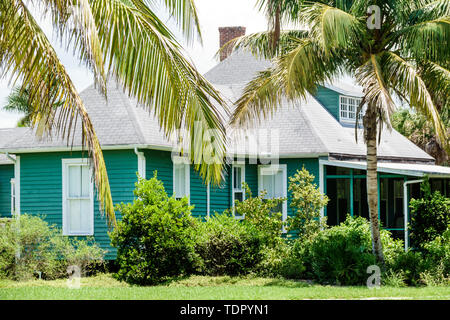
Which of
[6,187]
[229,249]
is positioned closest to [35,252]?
[229,249]

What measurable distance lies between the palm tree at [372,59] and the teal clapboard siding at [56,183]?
13.0 ft

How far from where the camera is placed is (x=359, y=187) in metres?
26.2

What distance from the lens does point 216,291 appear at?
546 inches

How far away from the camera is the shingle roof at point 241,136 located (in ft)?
63.3

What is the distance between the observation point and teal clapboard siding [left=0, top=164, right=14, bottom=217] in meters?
30.0

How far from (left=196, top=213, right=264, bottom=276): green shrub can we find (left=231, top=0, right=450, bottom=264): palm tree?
2.78 meters

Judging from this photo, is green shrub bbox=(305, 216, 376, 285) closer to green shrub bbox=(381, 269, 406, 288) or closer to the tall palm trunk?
the tall palm trunk

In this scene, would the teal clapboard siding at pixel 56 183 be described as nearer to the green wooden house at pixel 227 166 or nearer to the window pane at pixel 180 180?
the green wooden house at pixel 227 166

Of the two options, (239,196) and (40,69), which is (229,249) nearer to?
(239,196)

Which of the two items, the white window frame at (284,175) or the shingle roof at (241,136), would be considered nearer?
the shingle roof at (241,136)

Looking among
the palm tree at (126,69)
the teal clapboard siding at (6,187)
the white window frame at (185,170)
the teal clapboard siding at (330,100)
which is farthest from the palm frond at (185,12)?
the teal clapboard siding at (6,187)

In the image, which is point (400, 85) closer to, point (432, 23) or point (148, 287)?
point (432, 23)
